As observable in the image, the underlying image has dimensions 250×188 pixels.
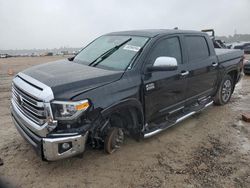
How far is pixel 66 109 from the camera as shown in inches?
101

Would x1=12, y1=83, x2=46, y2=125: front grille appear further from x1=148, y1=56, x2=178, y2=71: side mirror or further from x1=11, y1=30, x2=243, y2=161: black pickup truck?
x1=148, y1=56, x2=178, y2=71: side mirror

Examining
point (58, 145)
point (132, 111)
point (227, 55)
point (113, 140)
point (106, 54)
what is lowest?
point (113, 140)

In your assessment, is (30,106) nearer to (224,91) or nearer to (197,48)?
(197,48)

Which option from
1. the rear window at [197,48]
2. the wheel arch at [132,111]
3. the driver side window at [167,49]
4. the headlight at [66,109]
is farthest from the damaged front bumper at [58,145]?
the rear window at [197,48]

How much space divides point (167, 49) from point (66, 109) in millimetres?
2110

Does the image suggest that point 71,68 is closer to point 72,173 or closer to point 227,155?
point 72,173

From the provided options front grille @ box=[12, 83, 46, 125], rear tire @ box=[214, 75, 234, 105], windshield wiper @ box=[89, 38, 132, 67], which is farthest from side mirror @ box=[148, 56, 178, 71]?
rear tire @ box=[214, 75, 234, 105]

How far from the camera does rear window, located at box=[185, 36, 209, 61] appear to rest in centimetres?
428

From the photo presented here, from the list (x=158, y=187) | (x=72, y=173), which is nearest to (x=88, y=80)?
(x=72, y=173)

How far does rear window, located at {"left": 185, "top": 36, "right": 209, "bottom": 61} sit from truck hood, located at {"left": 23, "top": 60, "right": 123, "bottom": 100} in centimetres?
182

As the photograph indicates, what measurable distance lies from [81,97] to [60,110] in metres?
0.28

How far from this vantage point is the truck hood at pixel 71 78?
2.62m

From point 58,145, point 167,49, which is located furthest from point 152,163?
point 167,49

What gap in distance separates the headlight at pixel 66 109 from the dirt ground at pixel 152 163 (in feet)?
2.96
